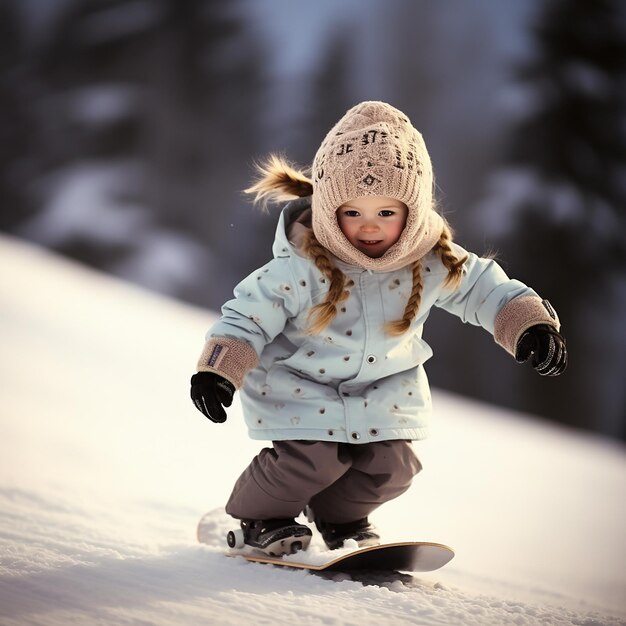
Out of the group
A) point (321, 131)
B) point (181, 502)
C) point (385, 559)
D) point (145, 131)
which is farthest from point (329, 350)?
point (145, 131)

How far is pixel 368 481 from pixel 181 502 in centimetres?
51

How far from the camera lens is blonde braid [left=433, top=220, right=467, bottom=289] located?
1.17 meters

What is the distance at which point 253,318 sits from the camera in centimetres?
113

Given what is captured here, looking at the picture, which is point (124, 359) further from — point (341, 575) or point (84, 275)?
point (341, 575)

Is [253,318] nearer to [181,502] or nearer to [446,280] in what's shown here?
[446,280]

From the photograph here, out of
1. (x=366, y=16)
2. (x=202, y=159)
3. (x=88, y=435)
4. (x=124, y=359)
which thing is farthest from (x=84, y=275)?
(x=366, y=16)

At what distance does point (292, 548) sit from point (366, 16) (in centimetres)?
539

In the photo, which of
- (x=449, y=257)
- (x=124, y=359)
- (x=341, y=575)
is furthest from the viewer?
(x=124, y=359)

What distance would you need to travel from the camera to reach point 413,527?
1.71 meters

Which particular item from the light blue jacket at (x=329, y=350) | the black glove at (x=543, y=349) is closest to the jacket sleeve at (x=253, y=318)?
the light blue jacket at (x=329, y=350)

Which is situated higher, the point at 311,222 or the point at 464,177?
the point at 464,177

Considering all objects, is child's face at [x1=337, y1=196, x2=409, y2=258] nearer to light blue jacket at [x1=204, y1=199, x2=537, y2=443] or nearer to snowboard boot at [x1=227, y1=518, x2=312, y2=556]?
Answer: light blue jacket at [x1=204, y1=199, x2=537, y2=443]

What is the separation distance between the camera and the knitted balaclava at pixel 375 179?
1.08 meters

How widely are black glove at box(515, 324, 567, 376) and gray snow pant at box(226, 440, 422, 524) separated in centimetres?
22
